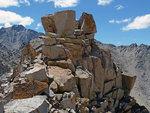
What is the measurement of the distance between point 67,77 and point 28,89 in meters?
4.87

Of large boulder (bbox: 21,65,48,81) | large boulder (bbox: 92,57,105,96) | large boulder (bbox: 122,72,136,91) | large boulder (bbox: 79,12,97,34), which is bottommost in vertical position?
large boulder (bbox: 122,72,136,91)

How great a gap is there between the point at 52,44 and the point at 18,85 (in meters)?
8.46

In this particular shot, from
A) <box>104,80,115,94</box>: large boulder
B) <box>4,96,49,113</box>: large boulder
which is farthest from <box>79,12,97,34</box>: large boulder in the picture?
<box>4,96,49,113</box>: large boulder

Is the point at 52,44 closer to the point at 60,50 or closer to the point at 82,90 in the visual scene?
the point at 60,50

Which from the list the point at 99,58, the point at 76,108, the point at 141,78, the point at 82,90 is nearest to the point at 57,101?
the point at 76,108

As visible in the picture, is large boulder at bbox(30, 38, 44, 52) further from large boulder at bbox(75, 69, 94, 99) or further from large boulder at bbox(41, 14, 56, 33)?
large boulder at bbox(75, 69, 94, 99)

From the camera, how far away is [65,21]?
2125cm

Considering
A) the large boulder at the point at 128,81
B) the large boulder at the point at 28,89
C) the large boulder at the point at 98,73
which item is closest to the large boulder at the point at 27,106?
the large boulder at the point at 28,89

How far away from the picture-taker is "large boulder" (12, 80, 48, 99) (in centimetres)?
1143

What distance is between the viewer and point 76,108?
43.9ft

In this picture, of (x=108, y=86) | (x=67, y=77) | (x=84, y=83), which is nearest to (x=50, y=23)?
(x=84, y=83)

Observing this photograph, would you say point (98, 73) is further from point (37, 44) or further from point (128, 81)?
point (37, 44)

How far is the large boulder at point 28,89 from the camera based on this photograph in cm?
1143

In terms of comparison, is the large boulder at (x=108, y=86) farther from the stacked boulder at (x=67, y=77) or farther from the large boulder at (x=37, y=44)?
the large boulder at (x=37, y=44)
